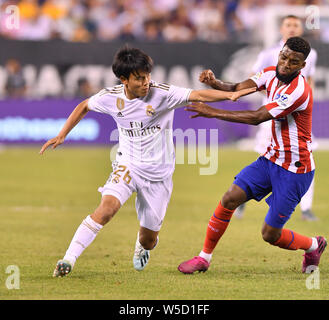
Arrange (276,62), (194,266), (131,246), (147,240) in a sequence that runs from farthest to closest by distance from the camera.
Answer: (276,62)
(131,246)
(147,240)
(194,266)

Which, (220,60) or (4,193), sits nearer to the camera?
(4,193)

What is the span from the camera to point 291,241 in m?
7.26

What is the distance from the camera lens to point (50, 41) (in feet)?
65.1

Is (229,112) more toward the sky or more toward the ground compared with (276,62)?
more toward the ground

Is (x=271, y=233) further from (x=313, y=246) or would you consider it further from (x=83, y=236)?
(x=83, y=236)

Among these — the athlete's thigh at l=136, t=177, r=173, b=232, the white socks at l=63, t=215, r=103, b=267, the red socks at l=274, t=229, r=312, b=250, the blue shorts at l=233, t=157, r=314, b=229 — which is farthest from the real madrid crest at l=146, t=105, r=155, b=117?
the red socks at l=274, t=229, r=312, b=250

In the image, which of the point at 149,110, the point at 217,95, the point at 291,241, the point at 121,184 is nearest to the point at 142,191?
the point at 121,184

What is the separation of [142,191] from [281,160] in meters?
1.28

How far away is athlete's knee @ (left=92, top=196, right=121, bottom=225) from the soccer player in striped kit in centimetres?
91

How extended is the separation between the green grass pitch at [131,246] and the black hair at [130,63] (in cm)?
181

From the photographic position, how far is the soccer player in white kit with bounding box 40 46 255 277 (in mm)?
6828

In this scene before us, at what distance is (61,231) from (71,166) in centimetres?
692
